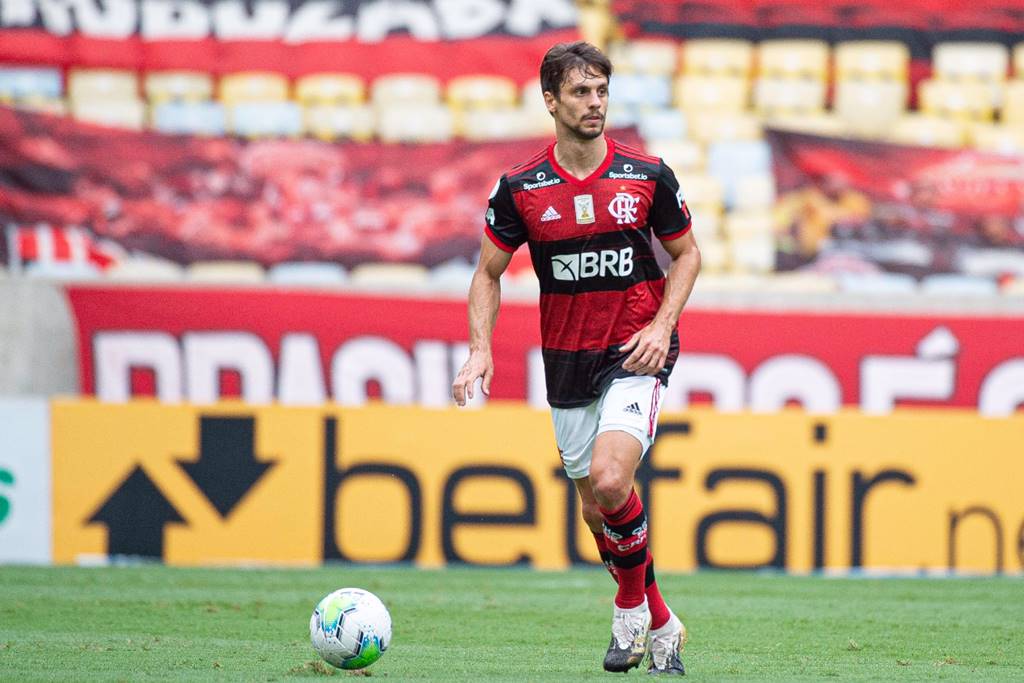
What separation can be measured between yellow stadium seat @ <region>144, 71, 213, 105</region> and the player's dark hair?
1030 centimetres

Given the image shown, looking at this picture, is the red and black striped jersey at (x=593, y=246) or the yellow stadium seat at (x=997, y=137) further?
the yellow stadium seat at (x=997, y=137)

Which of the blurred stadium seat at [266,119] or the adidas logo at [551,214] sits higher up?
the blurred stadium seat at [266,119]

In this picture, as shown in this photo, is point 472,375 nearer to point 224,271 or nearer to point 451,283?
point 451,283

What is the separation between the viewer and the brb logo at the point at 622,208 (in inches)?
229

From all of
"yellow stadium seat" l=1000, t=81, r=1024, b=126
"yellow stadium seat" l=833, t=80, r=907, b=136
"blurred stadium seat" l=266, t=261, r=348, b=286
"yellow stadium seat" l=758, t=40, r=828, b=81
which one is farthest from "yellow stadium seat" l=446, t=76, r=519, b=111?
"yellow stadium seat" l=1000, t=81, r=1024, b=126

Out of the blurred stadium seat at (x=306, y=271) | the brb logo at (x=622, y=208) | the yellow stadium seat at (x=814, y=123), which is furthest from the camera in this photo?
the yellow stadium seat at (x=814, y=123)

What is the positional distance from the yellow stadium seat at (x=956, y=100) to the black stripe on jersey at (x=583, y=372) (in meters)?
10.9

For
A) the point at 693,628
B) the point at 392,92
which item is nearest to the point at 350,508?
the point at 693,628

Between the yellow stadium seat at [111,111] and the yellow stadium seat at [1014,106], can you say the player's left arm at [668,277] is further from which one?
the yellow stadium seat at [1014,106]

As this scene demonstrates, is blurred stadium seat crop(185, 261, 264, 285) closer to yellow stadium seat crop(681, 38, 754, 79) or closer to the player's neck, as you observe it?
yellow stadium seat crop(681, 38, 754, 79)

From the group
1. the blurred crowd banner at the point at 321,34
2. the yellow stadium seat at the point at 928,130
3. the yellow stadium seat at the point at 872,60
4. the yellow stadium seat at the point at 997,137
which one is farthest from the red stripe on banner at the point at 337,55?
the yellow stadium seat at the point at 997,137

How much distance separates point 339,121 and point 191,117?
1.45 metres

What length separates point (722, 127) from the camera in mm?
15516

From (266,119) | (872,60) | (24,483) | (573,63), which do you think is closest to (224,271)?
(266,119)
